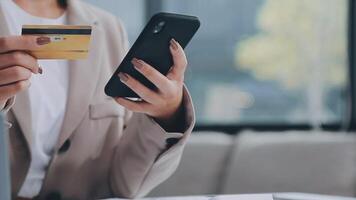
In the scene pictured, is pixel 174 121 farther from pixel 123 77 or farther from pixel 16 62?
pixel 16 62

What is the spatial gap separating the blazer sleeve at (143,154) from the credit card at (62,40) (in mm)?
227

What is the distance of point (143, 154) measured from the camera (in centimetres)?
108

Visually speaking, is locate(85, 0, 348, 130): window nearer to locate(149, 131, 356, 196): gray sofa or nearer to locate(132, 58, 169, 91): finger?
locate(149, 131, 356, 196): gray sofa

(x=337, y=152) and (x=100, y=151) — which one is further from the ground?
(x=100, y=151)

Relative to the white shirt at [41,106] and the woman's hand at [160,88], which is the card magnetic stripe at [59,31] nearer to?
the woman's hand at [160,88]

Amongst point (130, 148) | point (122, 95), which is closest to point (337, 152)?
point (130, 148)

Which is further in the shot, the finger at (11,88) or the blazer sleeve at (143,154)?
the blazer sleeve at (143,154)

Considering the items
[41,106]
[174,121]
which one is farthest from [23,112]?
[174,121]

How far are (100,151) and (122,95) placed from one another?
0.69 feet

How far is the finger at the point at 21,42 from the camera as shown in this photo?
82cm

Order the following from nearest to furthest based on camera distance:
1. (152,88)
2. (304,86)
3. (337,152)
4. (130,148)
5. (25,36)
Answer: (25,36)
(152,88)
(130,148)
(337,152)
(304,86)

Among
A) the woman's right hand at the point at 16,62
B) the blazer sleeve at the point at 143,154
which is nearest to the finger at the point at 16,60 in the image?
the woman's right hand at the point at 16,62

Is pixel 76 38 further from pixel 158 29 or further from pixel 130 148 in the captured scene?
pixel 130 148

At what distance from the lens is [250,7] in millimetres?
2656
